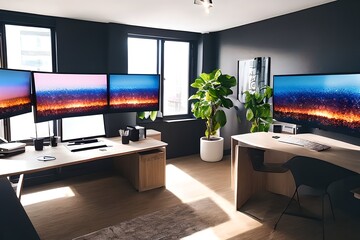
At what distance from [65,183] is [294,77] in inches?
123

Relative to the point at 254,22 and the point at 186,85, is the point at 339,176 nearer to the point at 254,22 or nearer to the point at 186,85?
Answer: the point at 254,22

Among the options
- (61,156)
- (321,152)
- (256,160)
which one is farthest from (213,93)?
(61,156)

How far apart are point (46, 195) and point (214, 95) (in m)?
2.62

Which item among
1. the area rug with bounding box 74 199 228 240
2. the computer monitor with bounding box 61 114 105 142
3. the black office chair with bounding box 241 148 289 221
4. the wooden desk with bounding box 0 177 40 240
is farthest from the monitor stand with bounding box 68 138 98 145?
the black office chair with bounding box 241 148 289 221

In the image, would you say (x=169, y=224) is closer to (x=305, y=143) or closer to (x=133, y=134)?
(x=133, y=134)

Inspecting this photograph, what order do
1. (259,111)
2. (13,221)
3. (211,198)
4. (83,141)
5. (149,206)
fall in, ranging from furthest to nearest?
(259,111) < (211,198) < (83,141) < (149,206) < (13,221)

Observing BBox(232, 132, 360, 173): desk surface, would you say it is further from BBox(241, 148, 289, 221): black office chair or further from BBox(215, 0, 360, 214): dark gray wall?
BBox(215, 0, 360, 214): dark gray wall

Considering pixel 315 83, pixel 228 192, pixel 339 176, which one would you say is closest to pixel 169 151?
pixel 228 192

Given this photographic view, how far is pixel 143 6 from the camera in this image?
10.6 feet

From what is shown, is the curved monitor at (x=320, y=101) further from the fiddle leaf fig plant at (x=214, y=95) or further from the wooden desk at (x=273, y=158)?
the fiddle leaf fig plant at (x=214, y=95)

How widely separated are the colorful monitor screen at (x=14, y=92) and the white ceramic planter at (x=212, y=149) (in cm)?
276

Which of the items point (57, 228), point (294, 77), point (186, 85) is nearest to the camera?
point (57, 228)

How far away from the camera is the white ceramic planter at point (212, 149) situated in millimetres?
4688

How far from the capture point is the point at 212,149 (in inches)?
185
